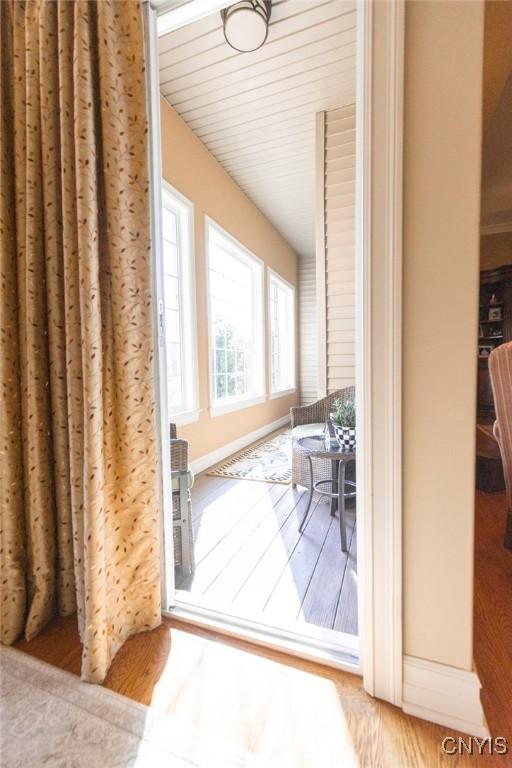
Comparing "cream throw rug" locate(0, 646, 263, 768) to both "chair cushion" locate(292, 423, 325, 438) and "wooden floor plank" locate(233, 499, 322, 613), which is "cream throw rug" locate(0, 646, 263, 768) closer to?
"wooden floor plank" locate(233, 499, 322, 613)

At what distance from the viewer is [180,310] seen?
9.72 feet

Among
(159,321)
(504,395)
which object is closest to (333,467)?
(504,395)

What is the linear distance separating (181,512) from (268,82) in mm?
2880

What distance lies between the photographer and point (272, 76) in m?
2.32

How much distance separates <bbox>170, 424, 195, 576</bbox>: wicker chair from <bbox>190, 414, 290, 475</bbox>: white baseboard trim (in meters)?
1.46

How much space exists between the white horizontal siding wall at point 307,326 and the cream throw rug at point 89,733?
18.4ft

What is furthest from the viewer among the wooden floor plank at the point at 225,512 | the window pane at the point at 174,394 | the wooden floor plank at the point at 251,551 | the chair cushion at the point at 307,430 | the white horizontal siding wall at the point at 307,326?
the white horizontal siding wall at the point at 307,326

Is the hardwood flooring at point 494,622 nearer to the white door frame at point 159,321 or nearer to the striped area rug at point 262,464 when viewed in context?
the white door frame at point 159,321

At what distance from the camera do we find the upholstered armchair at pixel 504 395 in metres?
1.47

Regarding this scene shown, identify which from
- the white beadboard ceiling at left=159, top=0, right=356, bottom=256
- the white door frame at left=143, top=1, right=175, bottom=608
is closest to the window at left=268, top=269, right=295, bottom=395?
the white beadboard ceiling at left=159, top=0, right=356, bottom=256

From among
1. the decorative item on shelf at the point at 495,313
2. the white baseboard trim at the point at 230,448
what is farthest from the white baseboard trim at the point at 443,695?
the decorative item on shelf at the point at 495,313

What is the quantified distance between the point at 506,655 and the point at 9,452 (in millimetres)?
1879

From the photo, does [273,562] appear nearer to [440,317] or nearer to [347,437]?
[347,437]
